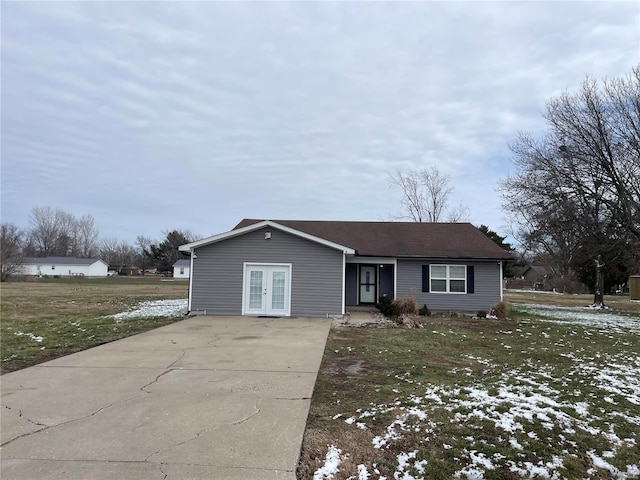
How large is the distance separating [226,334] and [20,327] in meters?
6.37

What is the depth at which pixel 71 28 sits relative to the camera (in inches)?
389

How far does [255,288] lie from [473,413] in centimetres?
1078

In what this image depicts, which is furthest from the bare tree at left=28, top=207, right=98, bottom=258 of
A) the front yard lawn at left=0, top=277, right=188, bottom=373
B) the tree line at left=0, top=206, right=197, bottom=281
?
the front yard lawn at left=0, top=277, right=188, bottom=373

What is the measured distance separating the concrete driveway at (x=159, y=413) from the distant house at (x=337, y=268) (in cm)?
585

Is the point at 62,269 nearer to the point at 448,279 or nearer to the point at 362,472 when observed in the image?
the point at 448,279

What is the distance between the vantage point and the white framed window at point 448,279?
16.6 m

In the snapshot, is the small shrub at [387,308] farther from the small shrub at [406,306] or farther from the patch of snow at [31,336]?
the patch of snow at [31,336]

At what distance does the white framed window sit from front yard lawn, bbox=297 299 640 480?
738 centimetres

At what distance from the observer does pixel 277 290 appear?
1462 centimetres

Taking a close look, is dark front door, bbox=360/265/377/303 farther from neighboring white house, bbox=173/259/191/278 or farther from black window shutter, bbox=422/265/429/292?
neighboring white house, bbox=173/259/191/278

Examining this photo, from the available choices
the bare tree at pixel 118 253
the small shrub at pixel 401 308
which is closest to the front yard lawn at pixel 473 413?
the small shrub at pixel 401 308

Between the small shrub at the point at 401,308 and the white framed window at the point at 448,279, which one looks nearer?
the small shrub at the point at 401,308

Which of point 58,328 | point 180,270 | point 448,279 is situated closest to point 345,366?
point 58,328

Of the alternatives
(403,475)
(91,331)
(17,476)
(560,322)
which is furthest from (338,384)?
(560,322)
